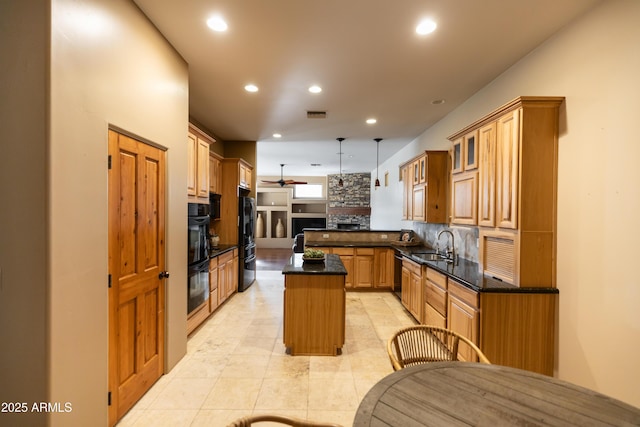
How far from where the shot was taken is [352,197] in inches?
440

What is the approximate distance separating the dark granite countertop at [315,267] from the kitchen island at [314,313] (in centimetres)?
2

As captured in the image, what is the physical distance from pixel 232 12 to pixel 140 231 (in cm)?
183

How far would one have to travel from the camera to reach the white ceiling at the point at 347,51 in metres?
A: 2.07

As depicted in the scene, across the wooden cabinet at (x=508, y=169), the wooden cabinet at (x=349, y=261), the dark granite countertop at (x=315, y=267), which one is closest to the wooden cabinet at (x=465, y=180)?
the wooden cabinet at (x=508, y=169)

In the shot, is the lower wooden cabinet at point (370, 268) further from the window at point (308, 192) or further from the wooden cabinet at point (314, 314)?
the window at point (308, 192)

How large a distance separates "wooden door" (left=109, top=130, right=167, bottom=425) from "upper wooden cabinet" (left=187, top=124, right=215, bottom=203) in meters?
0.94

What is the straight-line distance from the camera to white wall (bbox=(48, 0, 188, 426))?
4.75 ft

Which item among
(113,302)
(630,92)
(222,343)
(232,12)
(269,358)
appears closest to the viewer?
(630,92)

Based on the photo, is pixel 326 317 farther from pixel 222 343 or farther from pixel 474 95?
pixel 474 95

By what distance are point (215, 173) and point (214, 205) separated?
0.58 m

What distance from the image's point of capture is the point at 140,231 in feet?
7.15

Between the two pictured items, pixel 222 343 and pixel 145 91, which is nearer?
pixel 145 91

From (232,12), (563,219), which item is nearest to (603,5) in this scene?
(563,219)

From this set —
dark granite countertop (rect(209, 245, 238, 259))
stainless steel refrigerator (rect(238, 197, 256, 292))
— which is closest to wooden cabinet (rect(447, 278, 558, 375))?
dark granite countertop (rect(209, 245, 238, 259))
